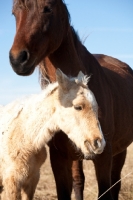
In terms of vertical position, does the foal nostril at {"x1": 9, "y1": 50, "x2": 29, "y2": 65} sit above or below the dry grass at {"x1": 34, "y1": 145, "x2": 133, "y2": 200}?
above

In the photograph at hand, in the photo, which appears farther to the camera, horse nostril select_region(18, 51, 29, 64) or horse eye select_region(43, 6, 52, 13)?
horse eye select_region(43, 6, 52, 13)

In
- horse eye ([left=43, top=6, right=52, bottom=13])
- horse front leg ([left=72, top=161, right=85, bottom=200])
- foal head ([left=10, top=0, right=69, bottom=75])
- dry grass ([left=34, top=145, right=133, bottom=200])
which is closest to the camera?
foal head ([left=10, top=0, right=69, bottom=75])

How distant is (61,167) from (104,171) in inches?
20.6

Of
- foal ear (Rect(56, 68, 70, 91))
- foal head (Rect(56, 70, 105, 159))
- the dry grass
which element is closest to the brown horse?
foal ear (Rect(56, 68, 70, 91))

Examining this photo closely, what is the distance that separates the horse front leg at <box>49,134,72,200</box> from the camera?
199 inches

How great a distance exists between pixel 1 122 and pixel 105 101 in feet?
4.22

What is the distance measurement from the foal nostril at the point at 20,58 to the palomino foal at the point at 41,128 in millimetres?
367

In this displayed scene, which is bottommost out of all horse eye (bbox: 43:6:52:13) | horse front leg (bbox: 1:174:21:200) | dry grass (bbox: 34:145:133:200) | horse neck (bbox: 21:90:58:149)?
dry grass (bbox: 34:145:133:200)

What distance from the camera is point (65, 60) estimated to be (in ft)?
16.3

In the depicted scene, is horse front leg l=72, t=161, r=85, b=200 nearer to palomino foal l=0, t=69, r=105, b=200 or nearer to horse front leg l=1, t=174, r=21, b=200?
palomino foal l=0, t=69, r=105, b=200

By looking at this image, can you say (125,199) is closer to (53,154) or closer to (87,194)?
(87,194)

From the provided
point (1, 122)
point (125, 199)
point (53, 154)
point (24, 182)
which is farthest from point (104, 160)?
point (125, 199)

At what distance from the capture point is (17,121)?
496 centimetres

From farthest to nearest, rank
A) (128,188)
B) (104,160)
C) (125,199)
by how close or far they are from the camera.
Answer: (128,188) → (125,199) → (104,160)
